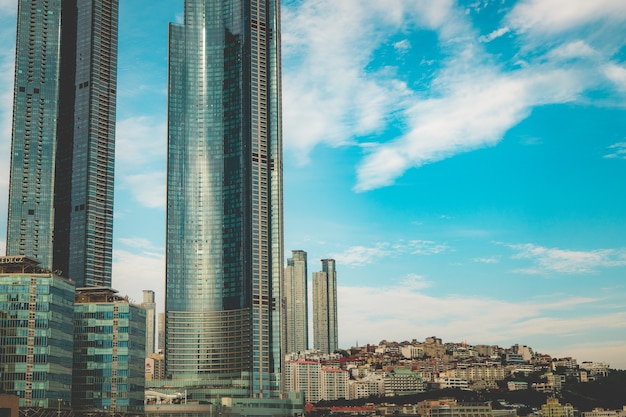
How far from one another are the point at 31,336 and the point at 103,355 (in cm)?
2404

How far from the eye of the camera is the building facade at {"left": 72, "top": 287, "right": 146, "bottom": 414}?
→ 620 feet

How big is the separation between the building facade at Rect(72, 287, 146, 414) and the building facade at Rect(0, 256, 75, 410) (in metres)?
12.9

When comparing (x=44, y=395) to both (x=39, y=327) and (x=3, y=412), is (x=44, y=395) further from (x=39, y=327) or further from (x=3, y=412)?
(x=3, y=412)

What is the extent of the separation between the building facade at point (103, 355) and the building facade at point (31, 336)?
1291 centimetres

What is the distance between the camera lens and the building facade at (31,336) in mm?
167000

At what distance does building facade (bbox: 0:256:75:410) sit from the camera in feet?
548

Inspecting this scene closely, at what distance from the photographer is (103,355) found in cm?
19025

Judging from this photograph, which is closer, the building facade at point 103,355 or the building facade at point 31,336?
the building facade at point 31,336

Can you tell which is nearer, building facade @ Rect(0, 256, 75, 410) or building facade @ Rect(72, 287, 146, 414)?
building facade @ Rect(0, 256, 75, 410)

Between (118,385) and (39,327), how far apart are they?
90.6 feet

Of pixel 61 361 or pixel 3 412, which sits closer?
pixel 3 412

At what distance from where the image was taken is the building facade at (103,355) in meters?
189

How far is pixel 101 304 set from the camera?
630 feet

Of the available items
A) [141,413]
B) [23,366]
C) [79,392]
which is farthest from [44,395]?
[141,413]
